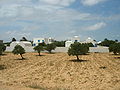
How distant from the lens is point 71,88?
17188 mm

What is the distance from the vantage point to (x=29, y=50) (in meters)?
71.7

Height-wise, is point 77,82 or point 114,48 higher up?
point 114,48

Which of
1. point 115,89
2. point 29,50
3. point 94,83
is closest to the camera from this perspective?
point 115,89

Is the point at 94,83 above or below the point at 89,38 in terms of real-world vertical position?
below

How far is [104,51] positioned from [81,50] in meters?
33.9

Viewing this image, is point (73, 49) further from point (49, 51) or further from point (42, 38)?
point (42, 38)

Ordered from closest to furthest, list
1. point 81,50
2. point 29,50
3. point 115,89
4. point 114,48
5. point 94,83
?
1. point 115,89
2. point 94,83
3. point 81,50
4. point 114,48
5. point 29,50

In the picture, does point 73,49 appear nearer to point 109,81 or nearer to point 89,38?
point 109,81

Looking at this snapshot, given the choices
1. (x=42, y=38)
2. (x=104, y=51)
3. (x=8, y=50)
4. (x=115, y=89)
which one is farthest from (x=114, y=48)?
(x=42, y=38)

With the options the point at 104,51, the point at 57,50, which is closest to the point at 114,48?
the point at 104,51

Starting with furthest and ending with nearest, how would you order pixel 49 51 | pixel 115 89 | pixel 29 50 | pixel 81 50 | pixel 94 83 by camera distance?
1. pixel 29 50
2. pixel 49 51
3. pixel 81 50
4. pixel 94 83
5. pixel 115 89

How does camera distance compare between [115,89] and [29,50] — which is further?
[29,50]

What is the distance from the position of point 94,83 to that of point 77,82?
1749 millimetres

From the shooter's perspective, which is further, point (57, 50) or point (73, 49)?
point (57, 50)
